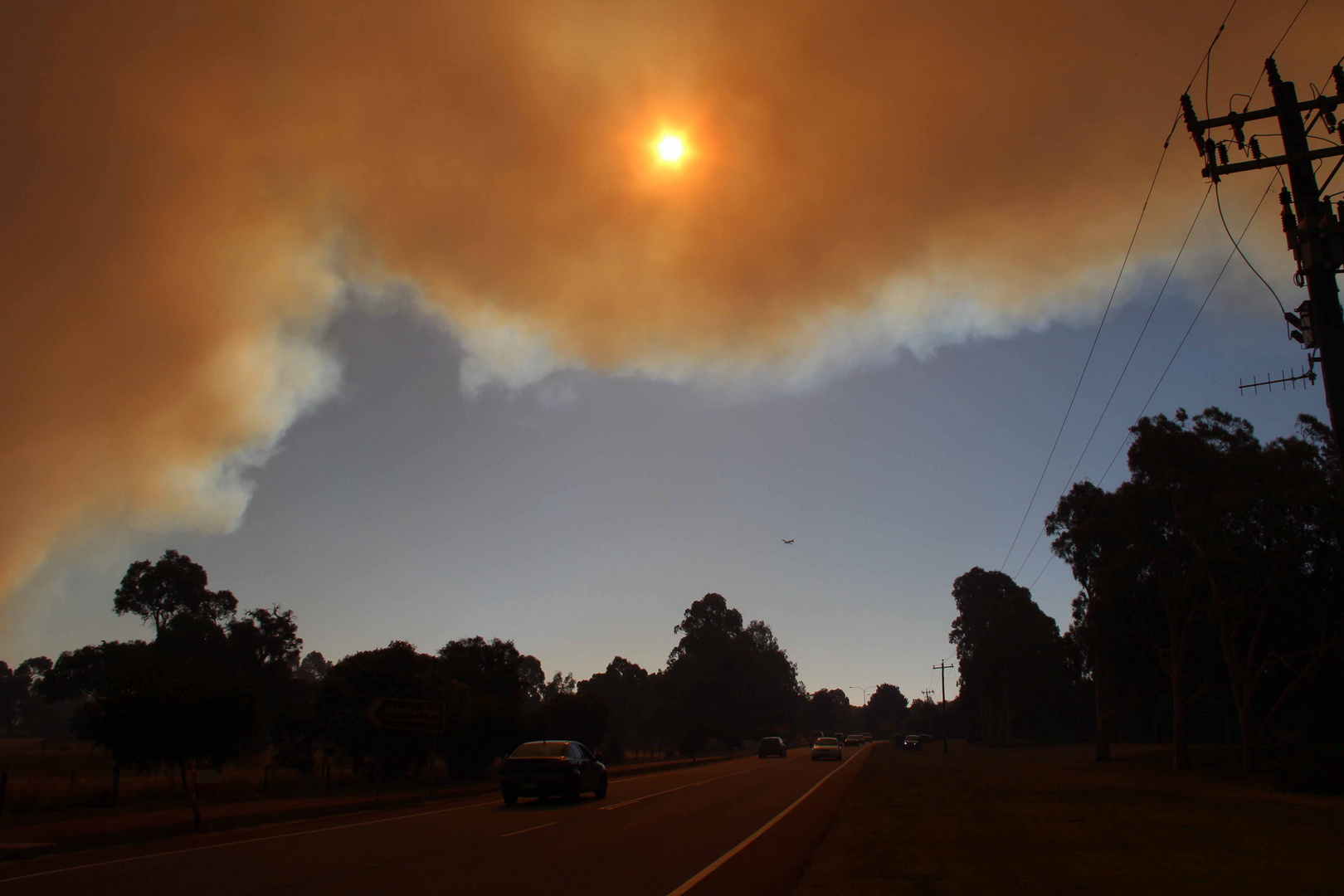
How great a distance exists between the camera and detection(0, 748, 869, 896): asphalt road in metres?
10.1

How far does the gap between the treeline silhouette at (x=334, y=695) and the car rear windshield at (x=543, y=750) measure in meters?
7.09

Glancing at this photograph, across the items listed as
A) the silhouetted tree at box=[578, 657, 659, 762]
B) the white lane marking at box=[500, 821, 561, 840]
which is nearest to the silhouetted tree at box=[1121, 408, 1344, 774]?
the white lane marking at box=[500, 821, 561, 840]

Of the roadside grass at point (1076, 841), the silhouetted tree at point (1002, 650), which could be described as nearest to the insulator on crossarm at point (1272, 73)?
the roadside grass at point (1076, 841)

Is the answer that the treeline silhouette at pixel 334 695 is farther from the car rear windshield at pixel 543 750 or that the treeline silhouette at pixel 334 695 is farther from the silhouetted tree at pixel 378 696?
the car rear windshield at pixel 543 750

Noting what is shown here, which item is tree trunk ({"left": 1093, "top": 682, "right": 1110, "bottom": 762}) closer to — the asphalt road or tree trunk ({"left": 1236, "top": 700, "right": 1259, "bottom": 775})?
tree trunk ({"left": 1236, "top": 700, "right": 1259, "bottom": 775})

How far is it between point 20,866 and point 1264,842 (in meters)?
20.4

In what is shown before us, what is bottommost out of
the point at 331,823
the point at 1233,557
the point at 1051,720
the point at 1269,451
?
the point at 1051,720

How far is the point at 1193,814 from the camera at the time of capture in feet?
68.2

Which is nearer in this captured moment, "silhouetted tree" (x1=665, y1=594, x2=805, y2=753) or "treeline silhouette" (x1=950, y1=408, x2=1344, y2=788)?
"treeline silhouette" (x1=950, y1=408, x2=1344, y2=788)

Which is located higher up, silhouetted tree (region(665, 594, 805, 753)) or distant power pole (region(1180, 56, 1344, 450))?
distant power pole (region(1180, 56, 1344, 450))

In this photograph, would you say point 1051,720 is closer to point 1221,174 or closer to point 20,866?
point 1221,174

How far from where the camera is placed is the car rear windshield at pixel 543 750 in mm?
23172

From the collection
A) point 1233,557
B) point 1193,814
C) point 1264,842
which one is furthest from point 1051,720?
point 1264,842

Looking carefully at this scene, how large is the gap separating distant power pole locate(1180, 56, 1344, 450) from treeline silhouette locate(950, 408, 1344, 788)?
2230 cm
